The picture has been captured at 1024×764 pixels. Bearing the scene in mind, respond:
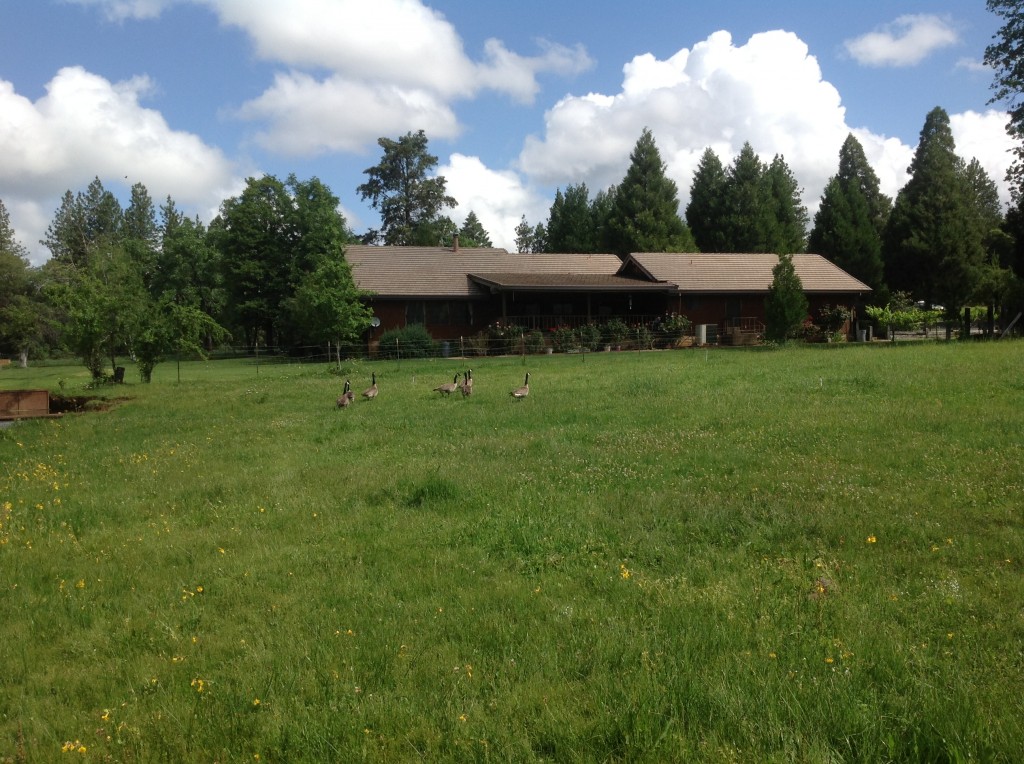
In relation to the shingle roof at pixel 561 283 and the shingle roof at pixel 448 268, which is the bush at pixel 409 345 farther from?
the shingle roof at pixel 561 283

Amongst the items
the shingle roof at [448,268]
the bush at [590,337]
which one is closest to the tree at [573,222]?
the shingle roof at [448,268]

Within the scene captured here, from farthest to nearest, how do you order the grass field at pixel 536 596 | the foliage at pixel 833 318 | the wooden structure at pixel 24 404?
the foliage at pixel 833 318, the wooden structure at pixel 24 404, the grass field at pixel 536 596

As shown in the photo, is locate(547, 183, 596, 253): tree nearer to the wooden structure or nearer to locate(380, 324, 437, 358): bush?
locate(380, 324, 437, 358): bush

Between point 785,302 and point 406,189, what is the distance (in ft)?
145

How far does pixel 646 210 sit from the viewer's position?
58.4 meters

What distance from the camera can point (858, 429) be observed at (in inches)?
406

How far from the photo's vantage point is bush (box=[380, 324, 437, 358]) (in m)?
33.3

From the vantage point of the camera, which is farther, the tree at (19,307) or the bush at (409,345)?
the tree at (19,307)

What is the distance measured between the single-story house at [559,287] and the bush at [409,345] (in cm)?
360

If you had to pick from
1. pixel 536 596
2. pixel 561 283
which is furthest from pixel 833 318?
pixel 536 596

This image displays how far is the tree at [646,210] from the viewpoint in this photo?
57625 mm

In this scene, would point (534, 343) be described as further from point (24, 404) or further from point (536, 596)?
point (536, 596)

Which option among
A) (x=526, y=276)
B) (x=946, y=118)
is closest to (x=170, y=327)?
(x=526, y=276)

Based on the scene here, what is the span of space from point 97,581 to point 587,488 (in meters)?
4.97
